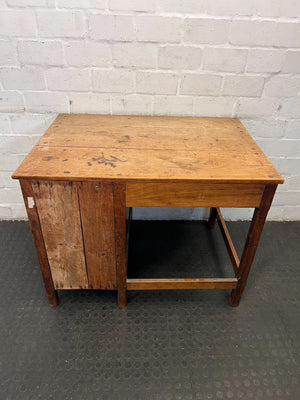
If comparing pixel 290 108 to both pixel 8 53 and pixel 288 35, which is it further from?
pixel 8 53

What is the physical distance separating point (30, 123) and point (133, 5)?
853mm

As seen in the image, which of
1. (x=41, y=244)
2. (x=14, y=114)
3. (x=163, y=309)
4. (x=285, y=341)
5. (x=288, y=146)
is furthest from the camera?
(x=288, y=146)

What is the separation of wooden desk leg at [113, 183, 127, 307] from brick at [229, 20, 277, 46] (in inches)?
40.6

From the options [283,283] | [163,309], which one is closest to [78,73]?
[163,309]

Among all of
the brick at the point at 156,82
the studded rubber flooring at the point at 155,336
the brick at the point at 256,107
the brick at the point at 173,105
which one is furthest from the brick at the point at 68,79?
the studded rubber flooring at the point at 155,336

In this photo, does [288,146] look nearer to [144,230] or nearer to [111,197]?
[144,230]

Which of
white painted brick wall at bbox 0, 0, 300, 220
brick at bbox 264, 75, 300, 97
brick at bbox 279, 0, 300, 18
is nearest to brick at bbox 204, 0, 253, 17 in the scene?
white painted brick wall at bbox 0, 0, 300, 220

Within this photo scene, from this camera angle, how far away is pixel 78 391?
115 centimetres

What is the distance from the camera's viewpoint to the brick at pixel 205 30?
143cm

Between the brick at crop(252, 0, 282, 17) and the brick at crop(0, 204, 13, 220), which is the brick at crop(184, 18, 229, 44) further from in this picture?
the brick at crop(0, 204, 13, 220)

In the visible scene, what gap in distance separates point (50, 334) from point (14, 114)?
1219 mm

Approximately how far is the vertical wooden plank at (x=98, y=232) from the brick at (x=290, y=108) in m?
1.21

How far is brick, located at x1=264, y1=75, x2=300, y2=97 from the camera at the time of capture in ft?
5.24

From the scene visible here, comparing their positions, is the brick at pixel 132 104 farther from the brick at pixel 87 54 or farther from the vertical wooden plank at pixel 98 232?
the vertical wooden plank at pixel 98 232
